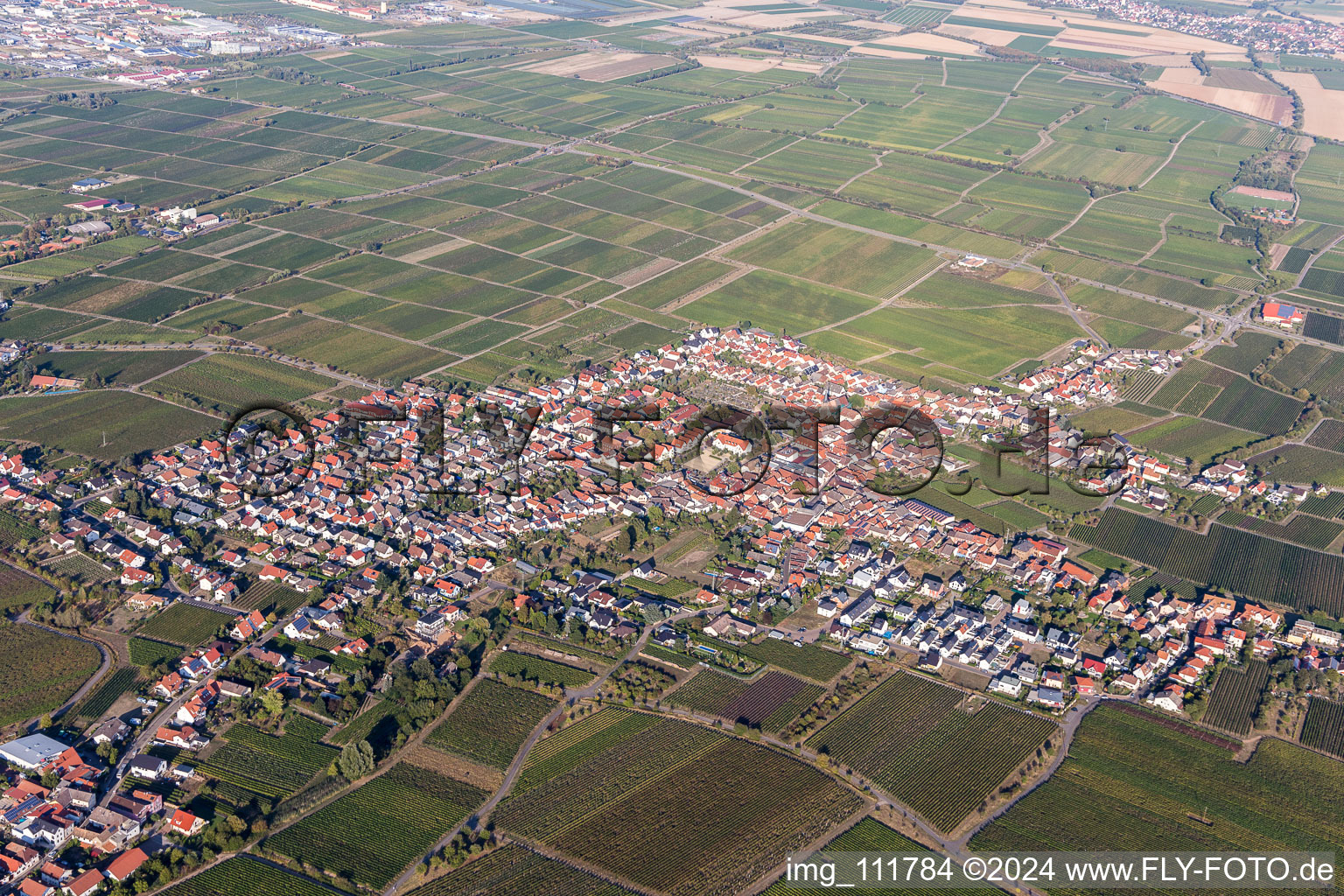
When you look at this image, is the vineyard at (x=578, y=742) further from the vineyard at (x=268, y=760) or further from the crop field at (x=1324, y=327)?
the crop field at (x=1324, y=327)

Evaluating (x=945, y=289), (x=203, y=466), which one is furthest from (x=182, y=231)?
(x=945, y=289)

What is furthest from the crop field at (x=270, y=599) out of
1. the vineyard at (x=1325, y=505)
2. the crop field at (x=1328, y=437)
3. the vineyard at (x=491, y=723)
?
the crop field at (x=1328, y=437)

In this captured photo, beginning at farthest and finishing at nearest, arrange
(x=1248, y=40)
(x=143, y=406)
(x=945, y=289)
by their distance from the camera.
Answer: (x=1248, y=40) → (x=945, y=289) → (x=143, y=406)

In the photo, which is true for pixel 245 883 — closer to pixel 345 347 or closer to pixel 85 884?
pixel 85 884

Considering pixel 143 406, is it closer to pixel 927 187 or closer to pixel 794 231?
pixel 794 231

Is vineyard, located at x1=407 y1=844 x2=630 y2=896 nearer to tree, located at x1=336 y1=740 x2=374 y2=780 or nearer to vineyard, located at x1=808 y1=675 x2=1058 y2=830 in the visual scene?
tree, located at x1=336 y1=740 x2=374 y2=780

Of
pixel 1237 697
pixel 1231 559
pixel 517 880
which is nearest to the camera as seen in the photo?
pixel 517 880

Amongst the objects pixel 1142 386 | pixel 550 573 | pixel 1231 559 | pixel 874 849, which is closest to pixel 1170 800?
pixel 874 849
